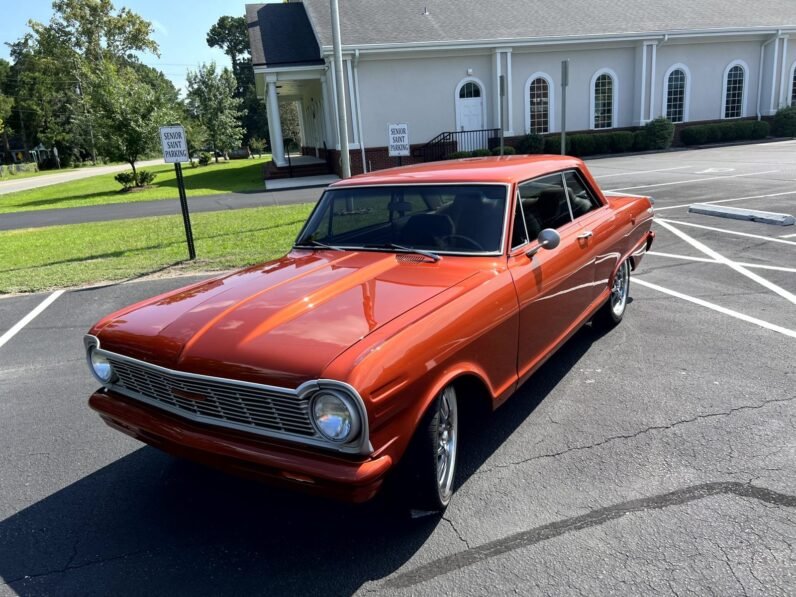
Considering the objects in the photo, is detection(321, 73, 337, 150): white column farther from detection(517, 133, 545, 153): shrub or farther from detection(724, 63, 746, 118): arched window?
detection(724, 63, 746, 118): arched window

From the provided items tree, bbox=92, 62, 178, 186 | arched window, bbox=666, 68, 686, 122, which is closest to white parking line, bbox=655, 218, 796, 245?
tree, bbox=92, 62, 178, 186

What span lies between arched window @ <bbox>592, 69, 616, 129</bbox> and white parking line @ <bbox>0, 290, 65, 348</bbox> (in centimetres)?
2392

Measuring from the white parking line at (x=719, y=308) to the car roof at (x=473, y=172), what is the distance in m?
2.27

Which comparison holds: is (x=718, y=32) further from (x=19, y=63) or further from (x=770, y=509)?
(x=19, y=63)

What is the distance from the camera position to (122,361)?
3021mm

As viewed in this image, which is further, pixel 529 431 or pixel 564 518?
pixel 529 431

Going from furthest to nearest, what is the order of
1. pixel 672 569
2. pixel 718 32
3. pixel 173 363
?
pixel 718 32 → pixel 173 363 → pixel 672 569

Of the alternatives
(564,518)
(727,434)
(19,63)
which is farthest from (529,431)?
(19,63)

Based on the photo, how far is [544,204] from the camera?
14.0 ft

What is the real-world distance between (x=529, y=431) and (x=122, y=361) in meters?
2.40

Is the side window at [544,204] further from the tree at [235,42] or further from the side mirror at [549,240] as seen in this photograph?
the tree at [235,42]

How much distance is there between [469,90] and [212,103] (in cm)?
2512

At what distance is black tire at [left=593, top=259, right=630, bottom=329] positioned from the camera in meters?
5.34

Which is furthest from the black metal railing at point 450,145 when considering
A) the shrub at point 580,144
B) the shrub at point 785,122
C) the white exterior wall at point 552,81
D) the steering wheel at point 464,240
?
the steering wheel at point 464,240
